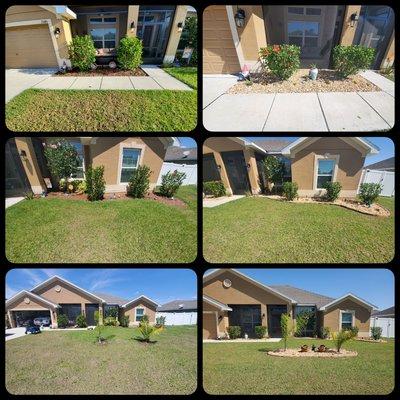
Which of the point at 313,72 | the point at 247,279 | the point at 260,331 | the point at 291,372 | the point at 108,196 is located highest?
the point at 313,72

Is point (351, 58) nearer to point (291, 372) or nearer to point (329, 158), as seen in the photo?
point (329, 158)

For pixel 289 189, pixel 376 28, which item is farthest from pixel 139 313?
pixel 376 28

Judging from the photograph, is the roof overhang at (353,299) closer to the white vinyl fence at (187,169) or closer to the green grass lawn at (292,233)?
the green grass lawn at (292,233)

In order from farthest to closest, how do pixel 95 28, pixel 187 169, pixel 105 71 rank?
pixel 105 71
pixel 95 28
pixel 187 169

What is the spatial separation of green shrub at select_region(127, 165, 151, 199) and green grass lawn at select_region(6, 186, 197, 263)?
5 centimetres

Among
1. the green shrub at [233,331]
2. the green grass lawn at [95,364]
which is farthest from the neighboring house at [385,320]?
the green grass lawn at [95,364]

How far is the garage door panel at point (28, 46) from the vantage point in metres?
2.29

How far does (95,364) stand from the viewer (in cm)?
229

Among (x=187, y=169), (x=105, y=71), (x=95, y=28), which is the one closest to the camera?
(x=187, y=169)

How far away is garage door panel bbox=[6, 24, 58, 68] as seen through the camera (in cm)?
229

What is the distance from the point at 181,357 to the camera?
2.24 metres

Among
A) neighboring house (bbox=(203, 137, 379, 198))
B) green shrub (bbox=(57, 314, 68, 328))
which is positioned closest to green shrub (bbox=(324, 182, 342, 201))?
neighboring house (bbox=(203, 137, 379, 198))

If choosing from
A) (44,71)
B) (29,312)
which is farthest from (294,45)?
(29,312)

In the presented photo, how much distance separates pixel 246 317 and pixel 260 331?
0.39ft
